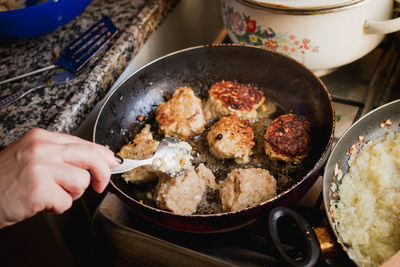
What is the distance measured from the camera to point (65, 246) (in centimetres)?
129

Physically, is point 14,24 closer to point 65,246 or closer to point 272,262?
point 65,246

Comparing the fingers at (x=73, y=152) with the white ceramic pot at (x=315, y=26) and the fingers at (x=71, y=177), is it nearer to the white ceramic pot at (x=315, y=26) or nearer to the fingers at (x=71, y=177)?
the fingers at (x=71, y=177)

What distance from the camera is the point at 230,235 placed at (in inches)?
37.1

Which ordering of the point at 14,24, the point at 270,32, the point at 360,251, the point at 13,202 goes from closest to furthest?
the point at 13,202 < the point at 360,251 < the point at 270,32 < the point at 14,24

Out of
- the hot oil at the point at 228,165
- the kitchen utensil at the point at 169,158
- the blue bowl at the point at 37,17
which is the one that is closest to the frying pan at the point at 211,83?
the hot oil at the point at 228,165

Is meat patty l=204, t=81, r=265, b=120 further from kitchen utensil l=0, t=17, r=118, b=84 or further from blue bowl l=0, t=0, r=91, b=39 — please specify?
blue bowl l=0, t=0, r=91, b=39

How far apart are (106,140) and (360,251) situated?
79cm

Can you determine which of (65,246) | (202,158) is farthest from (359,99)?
(65,246)

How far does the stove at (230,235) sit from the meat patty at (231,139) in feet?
0.73

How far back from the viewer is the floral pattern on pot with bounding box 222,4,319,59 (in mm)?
1085

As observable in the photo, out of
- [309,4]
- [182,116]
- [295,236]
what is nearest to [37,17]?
[182,116]

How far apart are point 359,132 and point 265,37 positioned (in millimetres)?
423

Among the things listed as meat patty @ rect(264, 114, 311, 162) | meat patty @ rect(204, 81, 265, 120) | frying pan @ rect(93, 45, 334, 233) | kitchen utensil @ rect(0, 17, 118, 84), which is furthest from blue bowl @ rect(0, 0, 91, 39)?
meat patty @ rect(264, 114, 311, 162)

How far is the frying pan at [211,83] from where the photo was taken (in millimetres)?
1082
